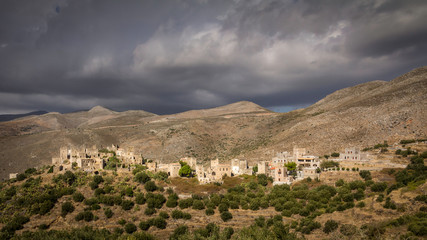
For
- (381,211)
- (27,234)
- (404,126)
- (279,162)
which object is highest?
(404,126)

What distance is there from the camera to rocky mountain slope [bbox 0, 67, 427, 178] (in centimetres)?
7373

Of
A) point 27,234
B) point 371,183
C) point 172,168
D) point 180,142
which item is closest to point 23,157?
point 180,142

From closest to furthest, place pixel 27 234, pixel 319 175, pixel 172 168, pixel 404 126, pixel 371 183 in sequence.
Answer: pixel 27 234 → pixel 371 183 → pixel 319 175 → pixel 172 168 → pixel 404 126

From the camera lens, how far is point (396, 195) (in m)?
35.9

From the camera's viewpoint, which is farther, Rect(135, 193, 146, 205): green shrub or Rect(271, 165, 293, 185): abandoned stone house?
Rect(271, 165, 293, 185): abandoned stone house

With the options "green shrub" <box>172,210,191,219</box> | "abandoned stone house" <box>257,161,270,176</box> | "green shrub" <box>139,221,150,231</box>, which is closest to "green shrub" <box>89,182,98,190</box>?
"green shrub" <box>139,221,150,231</box>

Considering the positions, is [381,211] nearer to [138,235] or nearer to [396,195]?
[396,195]

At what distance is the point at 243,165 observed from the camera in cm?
6384

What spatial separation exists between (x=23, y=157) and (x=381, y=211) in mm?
108310

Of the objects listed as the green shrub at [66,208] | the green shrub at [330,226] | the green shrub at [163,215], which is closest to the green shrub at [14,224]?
the green shrub at [66,208]

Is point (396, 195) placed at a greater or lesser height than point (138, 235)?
greater

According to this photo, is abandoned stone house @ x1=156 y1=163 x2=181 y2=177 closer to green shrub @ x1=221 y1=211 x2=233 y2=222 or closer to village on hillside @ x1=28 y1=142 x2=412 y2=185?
village on hillside @ x1=28 y1=142 x2=412 y2=185

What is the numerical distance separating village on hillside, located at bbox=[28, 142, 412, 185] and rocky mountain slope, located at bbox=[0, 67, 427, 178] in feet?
52.7

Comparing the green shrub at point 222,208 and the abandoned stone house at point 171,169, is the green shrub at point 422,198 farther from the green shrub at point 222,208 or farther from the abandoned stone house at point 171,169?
the abandoned stone house at point 171,169
